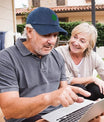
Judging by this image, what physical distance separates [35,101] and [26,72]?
1.02ft

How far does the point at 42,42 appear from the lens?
1.38 meters

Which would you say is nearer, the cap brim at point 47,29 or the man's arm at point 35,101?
the man's arm at point 35,101

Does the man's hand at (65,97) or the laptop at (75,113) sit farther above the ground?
the man's hand at (65,97)

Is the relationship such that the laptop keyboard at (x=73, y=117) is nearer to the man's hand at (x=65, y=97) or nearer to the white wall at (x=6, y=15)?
the man's hand at (x=65, y=97)

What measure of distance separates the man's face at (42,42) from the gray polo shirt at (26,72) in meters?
0.05

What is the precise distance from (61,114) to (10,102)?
280 mm

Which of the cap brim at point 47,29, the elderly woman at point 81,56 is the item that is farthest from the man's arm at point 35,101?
the elderly woman at point 81,56

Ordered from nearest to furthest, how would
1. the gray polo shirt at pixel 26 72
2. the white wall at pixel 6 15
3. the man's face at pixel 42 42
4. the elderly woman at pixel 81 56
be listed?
the gray polo shirt at pixel 26 72 → the man's face at pixel 42 42 → the elderly woman at pixel 81 56 → the white wall at pixel 6 15

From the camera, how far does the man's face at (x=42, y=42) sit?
4.47 feet

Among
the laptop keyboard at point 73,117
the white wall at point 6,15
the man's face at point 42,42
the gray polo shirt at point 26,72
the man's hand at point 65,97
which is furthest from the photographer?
the white wall at point 6,15

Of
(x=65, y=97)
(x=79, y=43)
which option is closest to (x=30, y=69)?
(x=65, y=97)

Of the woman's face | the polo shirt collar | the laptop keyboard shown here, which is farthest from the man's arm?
the woman's face

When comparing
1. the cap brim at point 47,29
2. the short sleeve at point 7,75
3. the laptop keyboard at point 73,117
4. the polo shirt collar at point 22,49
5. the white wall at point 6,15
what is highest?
the white wall at point 6,15

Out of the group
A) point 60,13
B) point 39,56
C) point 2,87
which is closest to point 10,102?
point 2,87
